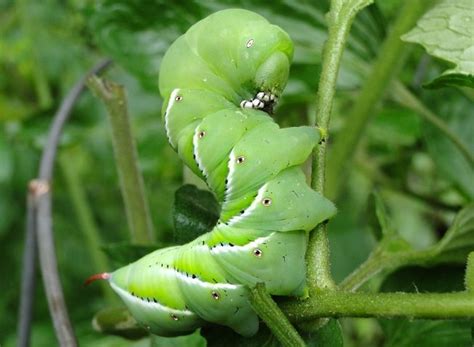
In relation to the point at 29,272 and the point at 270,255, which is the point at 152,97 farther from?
→ the point at 270,255

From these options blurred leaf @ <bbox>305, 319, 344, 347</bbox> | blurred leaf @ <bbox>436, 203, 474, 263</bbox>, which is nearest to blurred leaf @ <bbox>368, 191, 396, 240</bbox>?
blurred leaf @ <bbox>436, 203, 474, 263</bbox>

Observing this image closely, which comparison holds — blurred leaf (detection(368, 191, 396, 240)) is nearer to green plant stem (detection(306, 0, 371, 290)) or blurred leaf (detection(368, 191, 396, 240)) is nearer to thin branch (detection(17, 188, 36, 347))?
green plant stem (detection(306, 0, 371, 290))

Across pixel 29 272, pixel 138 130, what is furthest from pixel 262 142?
pixel 138 130

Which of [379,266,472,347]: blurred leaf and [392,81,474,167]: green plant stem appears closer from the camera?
[379,266,472,347]: blurred leaf

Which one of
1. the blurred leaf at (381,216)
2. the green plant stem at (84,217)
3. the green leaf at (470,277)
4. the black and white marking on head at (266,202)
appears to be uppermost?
the green leaf at (470,277)

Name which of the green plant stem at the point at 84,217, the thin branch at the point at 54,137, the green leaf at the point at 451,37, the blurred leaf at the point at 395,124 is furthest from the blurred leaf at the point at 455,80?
the green plant stem at the point at 84,217

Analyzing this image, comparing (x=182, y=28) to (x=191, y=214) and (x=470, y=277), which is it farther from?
(x=470, y=277)

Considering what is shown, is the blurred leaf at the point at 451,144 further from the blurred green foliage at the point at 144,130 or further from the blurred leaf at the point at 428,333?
the blurred leaf at the point at 428,333
